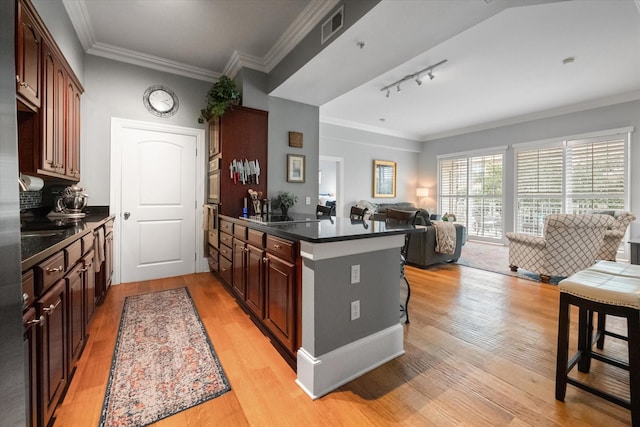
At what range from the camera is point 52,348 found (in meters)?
1.27

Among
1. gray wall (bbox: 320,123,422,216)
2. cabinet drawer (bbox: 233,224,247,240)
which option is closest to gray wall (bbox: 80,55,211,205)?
cabinet drawer (bbox: 233,224,247,240)

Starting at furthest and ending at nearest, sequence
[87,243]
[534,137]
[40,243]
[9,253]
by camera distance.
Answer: [534,137], [87,243], [40,243], [9,253]

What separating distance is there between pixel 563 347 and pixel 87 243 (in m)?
3.10

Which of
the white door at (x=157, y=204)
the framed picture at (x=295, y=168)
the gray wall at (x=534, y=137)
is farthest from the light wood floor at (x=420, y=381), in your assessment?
the gray wall at (x=534, y=137)

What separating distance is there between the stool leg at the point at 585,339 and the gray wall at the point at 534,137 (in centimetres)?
502

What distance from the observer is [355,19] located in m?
2.21

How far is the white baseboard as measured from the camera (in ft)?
5.16

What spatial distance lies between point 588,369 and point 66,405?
10.3 feet

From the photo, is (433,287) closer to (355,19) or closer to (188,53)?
(355,19)

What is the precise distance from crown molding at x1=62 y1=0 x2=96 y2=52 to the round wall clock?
70 cm

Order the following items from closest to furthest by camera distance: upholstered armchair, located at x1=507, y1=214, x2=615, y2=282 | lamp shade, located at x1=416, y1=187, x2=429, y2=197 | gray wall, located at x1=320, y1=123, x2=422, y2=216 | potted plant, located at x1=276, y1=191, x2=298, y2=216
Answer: upholstered armchair, located at x1=507, y1=214, x2=615, y2=282 < potted plant, located at x1=276, y1=191, x2=298, y2=216 < gray wall, located at x1=320, y1=123, x2=422, y2=216 < lamp shade, located at x1=416, y1=187, x2=429, y2=197

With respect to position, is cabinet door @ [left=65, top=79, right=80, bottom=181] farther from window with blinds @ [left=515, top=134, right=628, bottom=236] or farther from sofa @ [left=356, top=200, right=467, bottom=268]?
window with blinds @ [left=515, top=134, right=628, bottom=236]

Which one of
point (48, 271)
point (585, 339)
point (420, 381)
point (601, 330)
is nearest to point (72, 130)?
point (48, 271)

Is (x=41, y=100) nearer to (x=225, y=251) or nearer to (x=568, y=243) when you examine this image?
(x=225, y=251)
